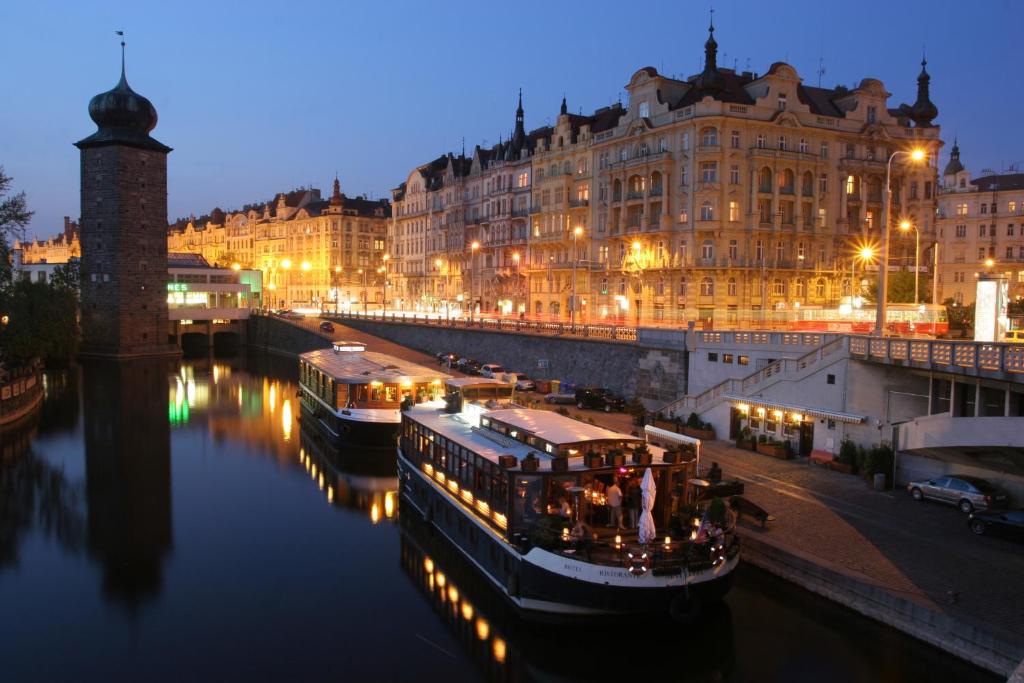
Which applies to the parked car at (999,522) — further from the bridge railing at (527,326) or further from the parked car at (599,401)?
the bridge railing at (527,326)

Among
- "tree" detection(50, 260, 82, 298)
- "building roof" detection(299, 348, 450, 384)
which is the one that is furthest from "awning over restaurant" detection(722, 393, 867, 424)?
"tree" detection(50, 260, 82, 298)

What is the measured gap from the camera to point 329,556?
2419 centimetres

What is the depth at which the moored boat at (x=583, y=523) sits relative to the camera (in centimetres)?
1709

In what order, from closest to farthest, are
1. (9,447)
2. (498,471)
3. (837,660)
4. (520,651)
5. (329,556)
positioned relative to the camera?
1. (837,660)
2. (520,651)
3. (498,471)
4. (329,556)
5. (9,447)

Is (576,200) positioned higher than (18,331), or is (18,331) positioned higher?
(576,200)

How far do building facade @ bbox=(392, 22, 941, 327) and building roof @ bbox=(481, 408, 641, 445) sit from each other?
93.4 ft

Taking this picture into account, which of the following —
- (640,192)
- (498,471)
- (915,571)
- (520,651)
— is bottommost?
(520,651)

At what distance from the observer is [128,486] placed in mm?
32312

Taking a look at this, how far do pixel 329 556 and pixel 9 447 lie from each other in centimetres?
2306

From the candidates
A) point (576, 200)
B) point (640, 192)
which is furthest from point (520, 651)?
point (576, 200)

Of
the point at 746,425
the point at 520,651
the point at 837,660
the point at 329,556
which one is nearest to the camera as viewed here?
the point at 837,660

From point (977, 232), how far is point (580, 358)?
200 feet

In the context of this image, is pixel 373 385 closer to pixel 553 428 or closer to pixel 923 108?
pixel 553 428

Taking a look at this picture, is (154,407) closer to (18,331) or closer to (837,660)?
(18,331)
